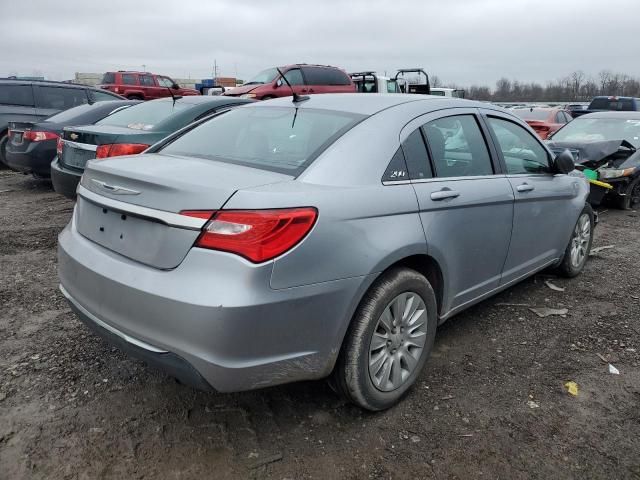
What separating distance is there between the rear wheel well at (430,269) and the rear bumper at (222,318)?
504mm

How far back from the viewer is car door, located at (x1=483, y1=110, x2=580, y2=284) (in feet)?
12.1

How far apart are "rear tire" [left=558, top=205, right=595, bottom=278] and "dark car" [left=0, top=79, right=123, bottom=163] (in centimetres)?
902

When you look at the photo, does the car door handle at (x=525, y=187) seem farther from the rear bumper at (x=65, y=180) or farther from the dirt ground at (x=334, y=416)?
the rear bumper at (x=65, y=180)

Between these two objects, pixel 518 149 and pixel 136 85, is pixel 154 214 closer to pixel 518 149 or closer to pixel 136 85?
pixel 518 149

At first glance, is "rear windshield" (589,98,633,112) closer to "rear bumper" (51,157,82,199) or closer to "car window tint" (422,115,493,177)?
"car window tint" (422,115,493,177)

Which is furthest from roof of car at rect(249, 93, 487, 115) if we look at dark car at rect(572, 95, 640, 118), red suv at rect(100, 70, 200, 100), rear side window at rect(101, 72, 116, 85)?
rear side window at rect(101, 72, 116, 85)

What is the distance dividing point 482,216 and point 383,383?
120cm

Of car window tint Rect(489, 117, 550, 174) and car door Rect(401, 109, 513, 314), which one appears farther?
car window tint Rect(489, 117, 550, 174)

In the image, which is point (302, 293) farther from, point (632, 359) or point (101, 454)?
point (632, 359)

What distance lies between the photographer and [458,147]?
3357mm

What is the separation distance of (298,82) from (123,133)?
9205 millimetres

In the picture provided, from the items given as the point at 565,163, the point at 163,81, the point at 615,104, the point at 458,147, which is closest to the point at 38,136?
the point at 458,147

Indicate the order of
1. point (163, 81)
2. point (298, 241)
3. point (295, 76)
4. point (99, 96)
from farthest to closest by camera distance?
point (163, 81), point (295, 76), point (99, 96), point (298, 241)

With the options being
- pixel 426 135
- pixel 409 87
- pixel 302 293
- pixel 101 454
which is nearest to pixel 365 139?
pixel 426 135
